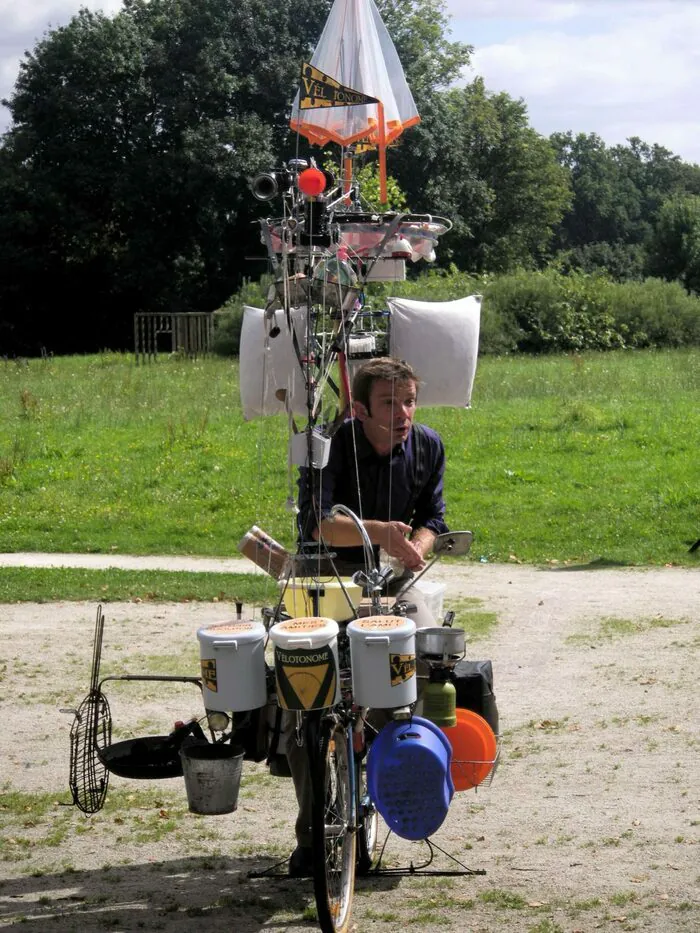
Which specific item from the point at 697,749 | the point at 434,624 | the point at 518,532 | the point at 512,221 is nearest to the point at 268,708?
the point at 434,624

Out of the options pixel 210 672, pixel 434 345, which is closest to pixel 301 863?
pixel 210 672

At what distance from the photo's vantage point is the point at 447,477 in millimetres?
15664

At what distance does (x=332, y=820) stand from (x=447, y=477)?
11500mm

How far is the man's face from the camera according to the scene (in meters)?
5.19

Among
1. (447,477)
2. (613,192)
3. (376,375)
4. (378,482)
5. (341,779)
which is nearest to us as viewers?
(341,779)

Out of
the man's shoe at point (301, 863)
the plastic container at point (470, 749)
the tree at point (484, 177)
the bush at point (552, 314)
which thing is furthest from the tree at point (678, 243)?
the man's shoe at point (301, 863)

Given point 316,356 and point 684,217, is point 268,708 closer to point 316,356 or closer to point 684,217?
point 316,356

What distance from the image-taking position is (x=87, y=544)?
1345 cm

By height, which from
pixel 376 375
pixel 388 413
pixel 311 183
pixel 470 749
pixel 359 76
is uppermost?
pixel 359 76

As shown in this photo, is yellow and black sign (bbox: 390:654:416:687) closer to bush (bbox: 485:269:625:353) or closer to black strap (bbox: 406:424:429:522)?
black strap (bbox: 406:424:429:522)

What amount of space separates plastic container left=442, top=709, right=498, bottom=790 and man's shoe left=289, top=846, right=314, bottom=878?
1.88ft

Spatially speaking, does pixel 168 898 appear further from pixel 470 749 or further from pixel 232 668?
pixel 470 749

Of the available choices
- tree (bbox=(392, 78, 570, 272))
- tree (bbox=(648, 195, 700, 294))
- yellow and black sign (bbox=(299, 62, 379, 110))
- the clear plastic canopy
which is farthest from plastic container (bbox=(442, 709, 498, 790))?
tree (bbox=(648, 195, 700, 294))

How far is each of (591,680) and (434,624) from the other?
3024mm
